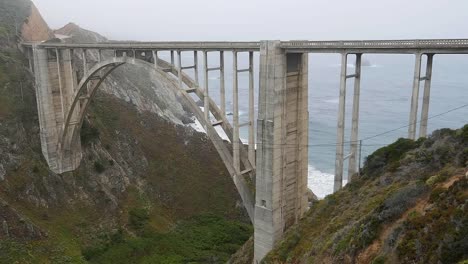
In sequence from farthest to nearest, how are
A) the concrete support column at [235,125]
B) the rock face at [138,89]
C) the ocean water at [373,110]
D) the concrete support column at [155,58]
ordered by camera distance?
the rock face at [138,89], the ocean water at [373,110], the concrete support column at [155,58], the concrete support column at [235,125]

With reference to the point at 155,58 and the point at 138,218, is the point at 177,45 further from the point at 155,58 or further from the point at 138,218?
the point at 138,218

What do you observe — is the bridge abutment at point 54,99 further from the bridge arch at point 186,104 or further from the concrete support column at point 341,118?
the concrete support column at point 341,118

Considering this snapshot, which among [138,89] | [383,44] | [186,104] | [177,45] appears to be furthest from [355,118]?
[138,89]

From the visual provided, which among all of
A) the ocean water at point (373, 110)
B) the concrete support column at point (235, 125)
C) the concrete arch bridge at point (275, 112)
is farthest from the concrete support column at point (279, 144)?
the ocean water at point (373, 110)

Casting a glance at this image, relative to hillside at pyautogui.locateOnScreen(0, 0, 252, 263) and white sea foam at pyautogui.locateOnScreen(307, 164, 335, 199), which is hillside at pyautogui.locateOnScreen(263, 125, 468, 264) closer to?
hillside at pyautogui.locateOnScreen(0, 0, 252, 263)

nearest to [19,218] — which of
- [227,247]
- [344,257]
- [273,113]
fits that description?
[227,247]
